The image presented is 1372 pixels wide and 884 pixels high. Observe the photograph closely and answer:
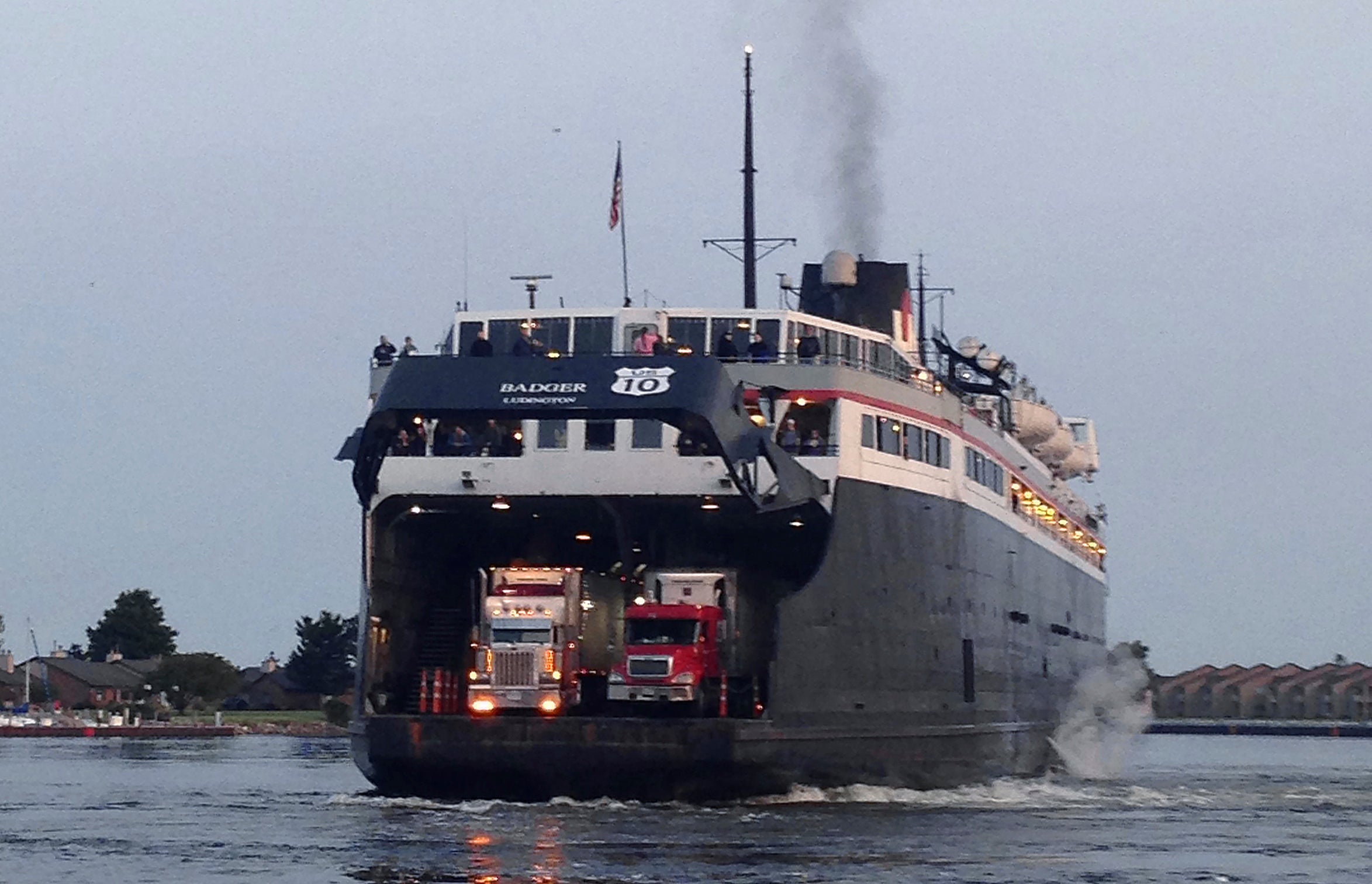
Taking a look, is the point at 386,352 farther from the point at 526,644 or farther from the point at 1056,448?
the point at 1056,448

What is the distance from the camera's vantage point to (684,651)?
36.5m

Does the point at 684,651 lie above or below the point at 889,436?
below

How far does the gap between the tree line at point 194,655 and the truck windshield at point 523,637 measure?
75143mm

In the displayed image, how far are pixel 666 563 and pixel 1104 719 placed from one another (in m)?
26.0

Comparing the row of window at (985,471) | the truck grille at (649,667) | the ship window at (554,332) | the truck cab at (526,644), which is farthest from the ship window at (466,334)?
the row of window at (985,471)

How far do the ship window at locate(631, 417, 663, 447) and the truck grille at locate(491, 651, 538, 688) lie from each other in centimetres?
410

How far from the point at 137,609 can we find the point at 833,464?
13545 centimetres

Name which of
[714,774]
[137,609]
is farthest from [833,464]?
[137,609]

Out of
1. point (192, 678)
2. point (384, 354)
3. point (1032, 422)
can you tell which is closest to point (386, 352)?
point (384, 354)

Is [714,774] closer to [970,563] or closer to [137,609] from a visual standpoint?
[970,563]

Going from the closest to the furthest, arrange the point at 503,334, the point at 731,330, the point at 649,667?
the point at 649,667 < the point at 731,330 < the point at 503,334

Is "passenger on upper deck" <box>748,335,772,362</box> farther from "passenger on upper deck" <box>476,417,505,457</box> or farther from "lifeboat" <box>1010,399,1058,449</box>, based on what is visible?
"lifeboat" <box>1010,399,1058,449</box>

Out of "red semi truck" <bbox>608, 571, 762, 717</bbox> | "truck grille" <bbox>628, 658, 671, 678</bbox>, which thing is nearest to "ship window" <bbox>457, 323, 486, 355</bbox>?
"red semi truck" <bbox>608, 571, 762, 717</bbox>

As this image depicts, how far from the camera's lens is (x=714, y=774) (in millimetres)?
34500
